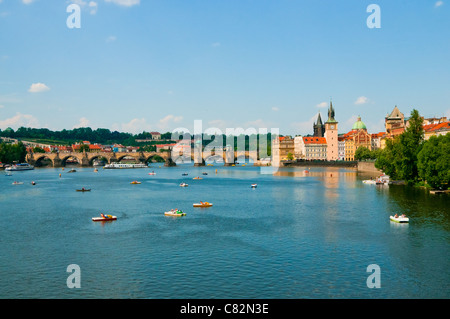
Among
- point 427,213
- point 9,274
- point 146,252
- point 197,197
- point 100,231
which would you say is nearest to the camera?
point 9,274

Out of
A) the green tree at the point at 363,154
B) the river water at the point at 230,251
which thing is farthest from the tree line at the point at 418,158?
the green tree at the point at 363,154

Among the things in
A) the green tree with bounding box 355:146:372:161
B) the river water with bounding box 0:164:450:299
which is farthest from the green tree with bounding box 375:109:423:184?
the green tree with bounding box 355:146:372:161

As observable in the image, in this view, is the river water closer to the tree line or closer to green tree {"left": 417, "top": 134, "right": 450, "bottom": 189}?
green tree {"left": 417, "top": 134, "right": 450, "bottom": 189}

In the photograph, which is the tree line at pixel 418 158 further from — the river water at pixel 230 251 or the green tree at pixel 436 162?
the river water at pixel 230 251

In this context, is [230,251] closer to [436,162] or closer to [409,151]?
[436,162]
